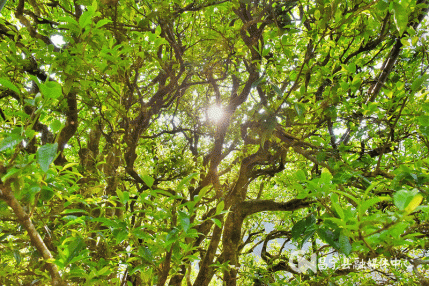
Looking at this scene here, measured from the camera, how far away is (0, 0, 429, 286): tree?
1.09 m

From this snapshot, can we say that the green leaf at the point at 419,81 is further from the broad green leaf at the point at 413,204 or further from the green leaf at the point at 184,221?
the green leaf at the point at 184,221

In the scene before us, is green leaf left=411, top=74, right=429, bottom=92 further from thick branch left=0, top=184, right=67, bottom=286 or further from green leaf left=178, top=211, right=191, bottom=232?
thick branch left=0, top=184, right=67, bottom=286

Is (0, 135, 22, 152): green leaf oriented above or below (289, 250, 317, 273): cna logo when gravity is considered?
below

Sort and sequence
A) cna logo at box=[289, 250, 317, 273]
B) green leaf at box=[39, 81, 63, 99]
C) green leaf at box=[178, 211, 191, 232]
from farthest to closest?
cna logo at box=[289, 250, 317, 273] → green leaf at box=[178, 211, 191, 232] → green leaf at box=[39, 81, 63, 99]

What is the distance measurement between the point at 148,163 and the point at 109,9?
340 cm

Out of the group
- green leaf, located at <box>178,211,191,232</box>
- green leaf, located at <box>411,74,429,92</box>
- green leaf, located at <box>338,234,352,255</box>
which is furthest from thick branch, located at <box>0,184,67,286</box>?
green leaf, located at <box>411,74,429,92</box>

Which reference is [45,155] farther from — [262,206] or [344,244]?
[262,206]

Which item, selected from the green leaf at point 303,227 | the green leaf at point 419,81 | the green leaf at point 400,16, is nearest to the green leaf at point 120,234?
the green leaf at point 303,227

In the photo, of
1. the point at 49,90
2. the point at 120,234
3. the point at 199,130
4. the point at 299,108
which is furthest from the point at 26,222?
the point at 199,130

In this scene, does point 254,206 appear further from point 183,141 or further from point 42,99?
point 42,99

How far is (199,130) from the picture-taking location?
516 centimetres

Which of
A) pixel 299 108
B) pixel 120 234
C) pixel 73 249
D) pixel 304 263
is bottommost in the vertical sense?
pixel 73 249

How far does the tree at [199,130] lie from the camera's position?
1.09m

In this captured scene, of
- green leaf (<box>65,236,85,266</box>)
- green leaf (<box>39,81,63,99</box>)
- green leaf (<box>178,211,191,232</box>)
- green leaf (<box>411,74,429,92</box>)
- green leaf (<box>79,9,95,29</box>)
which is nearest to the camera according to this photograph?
green leaf (<box>39,81,63,99</box>)
